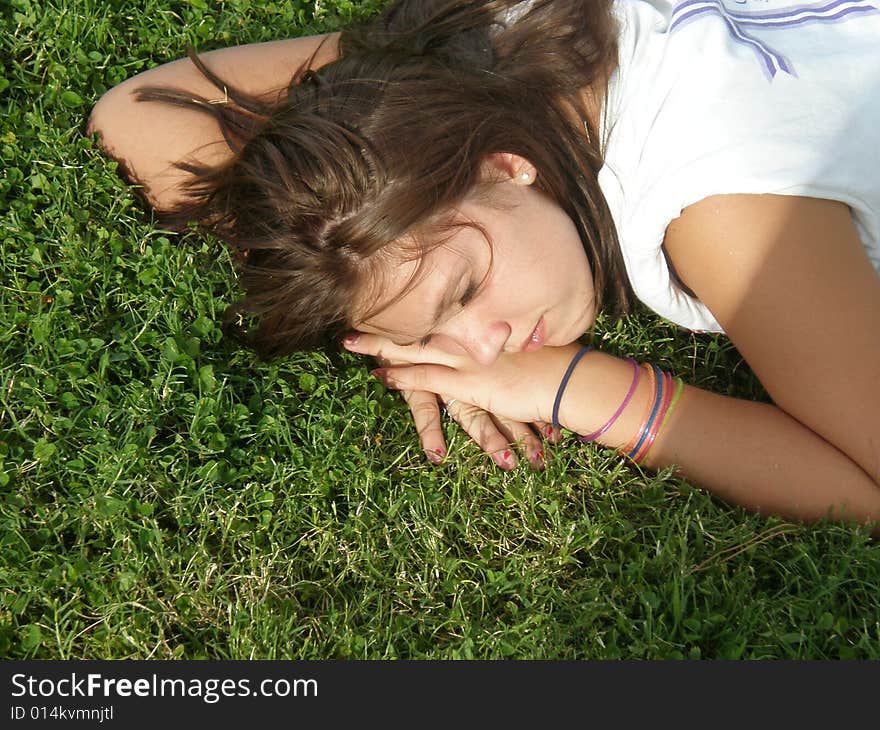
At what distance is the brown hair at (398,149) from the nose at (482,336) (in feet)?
0.93

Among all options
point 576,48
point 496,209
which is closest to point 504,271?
point 496,209

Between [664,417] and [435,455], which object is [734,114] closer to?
[664,417]

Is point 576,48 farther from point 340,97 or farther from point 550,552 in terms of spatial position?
point 550,552

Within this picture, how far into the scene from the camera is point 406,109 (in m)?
2.79

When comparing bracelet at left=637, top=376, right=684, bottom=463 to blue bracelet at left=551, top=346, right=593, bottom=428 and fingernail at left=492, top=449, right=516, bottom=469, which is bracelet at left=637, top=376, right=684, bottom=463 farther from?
fingernail at left=492, top=449, right=516, bottom=469

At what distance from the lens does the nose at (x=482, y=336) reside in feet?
9.14

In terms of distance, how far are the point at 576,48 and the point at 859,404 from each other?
4.31 ft

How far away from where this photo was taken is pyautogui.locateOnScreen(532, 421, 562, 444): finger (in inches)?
120

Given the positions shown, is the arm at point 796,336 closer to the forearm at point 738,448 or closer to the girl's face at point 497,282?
the forearm at point 738,448

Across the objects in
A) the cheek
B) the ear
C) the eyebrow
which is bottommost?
the cheek

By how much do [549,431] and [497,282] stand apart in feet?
1.90

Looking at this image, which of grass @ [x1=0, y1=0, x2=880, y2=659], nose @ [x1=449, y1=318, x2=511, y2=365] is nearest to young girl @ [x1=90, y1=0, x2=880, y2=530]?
nose @ [x1=449, y1=318, x2=511, y2=365]

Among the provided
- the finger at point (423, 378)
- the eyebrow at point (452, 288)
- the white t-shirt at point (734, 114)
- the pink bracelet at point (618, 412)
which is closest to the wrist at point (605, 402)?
the pink bracelet at point (618, 412)

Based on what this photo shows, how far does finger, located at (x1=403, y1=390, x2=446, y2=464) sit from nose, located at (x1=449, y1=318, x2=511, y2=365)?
36 centimetres
